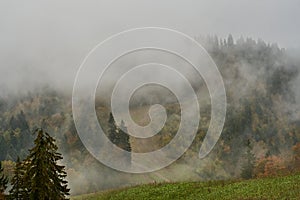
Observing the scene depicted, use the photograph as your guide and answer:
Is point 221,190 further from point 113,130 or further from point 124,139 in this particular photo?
point 124,139

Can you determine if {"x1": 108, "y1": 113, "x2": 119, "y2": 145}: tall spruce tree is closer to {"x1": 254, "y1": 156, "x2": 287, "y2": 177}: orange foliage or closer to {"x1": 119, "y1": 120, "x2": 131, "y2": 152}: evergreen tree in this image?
{"x1": 119, "y1": 120, "x2": 131, "y2": 152}: evergreen tree

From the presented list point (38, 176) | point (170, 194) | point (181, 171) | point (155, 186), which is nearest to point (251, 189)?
point (170, 194)

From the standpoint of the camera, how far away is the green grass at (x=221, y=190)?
34750 millimetres

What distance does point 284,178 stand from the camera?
40.5m

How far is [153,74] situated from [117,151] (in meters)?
30.5

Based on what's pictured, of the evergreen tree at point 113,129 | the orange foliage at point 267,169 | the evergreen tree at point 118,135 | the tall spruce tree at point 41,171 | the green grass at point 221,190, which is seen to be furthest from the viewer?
the evergreen tree at point 118,135

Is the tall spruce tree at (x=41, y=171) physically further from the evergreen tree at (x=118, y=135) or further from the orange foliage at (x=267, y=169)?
the evergreen tree at (x=118, y=135)

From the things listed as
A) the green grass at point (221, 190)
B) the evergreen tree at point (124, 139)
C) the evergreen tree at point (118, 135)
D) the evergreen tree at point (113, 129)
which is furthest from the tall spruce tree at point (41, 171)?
the evergreen tree at point (124, 139)

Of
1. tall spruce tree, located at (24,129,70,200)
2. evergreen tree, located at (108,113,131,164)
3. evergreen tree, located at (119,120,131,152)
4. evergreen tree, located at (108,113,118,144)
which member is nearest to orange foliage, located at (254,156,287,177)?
evergreen tree, located at (119,120,131,152)

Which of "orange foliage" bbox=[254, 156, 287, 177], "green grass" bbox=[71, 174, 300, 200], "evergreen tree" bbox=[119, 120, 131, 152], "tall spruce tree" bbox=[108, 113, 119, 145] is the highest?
"tall spruce tree" bbox=[108, 113, 119, 145]

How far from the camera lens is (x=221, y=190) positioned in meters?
40.6

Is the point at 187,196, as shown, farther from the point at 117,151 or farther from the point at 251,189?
the point at 117,151

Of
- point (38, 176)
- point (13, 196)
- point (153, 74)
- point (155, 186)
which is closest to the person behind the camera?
point (38, 176)

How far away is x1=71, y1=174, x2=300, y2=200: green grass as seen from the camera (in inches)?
1368
